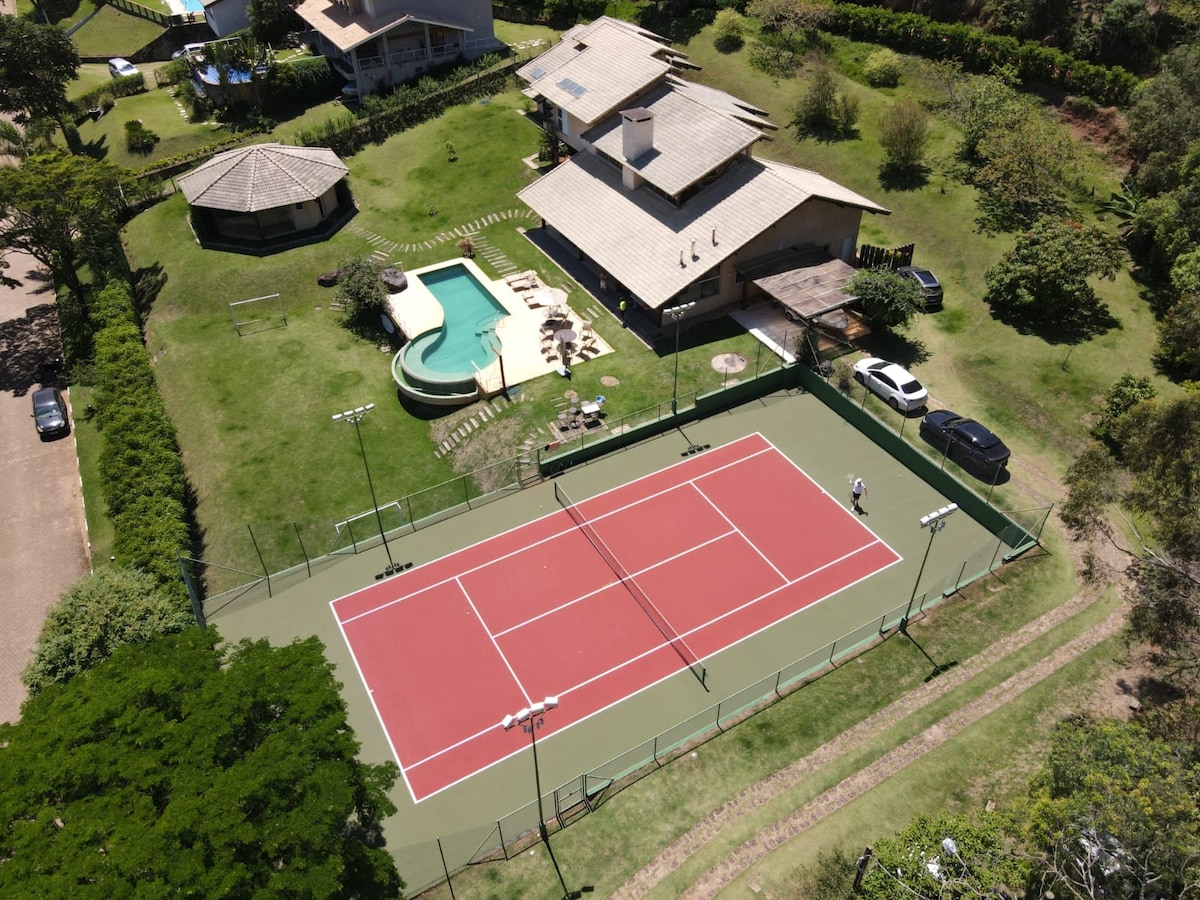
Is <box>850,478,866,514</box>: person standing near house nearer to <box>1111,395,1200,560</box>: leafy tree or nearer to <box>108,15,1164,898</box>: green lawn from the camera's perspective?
<box>108,15,1164,898</box>: green lawn

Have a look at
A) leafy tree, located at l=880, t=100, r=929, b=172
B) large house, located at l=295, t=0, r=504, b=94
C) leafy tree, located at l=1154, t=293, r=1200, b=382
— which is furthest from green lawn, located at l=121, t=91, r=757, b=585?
leafy tree, located at l=880, t=100, r=929, b=172

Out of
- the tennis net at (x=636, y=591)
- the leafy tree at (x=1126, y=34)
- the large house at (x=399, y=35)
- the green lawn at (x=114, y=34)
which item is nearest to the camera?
the tennis net at (x=636, y=591)

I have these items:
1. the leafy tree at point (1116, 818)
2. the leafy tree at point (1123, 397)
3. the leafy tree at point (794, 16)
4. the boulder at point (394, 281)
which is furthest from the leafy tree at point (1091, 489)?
the leafy tree at point (794, 16)

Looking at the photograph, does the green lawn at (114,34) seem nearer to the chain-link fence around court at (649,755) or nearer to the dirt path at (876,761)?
the chain-link fence around court at (649,755)

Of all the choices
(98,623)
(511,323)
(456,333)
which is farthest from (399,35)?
(98,623)

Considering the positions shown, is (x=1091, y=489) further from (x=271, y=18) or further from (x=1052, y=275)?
(x=271, y=18)

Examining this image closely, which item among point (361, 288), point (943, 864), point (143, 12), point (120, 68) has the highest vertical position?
point (143, 12)

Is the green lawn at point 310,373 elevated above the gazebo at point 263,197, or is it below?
below

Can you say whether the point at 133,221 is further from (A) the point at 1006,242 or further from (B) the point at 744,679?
(A) the point at 1006,242
